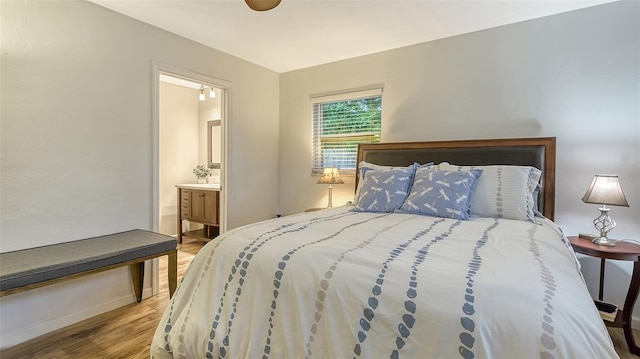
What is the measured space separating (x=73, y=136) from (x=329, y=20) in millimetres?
2243

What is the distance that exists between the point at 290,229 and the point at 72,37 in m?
2.23

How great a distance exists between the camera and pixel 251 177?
12.7ft

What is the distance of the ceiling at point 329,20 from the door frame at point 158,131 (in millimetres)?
358

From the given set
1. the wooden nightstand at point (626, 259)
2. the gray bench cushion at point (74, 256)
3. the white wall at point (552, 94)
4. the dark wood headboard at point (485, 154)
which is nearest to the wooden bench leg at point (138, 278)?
the gray bench cushion at point (74, 256)

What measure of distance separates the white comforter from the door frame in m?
1.49

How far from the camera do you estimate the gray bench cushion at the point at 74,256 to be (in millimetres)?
1745

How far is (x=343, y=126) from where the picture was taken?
12.5ft

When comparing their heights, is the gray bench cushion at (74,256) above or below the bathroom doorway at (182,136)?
below

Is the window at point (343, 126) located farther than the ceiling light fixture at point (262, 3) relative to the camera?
Yes

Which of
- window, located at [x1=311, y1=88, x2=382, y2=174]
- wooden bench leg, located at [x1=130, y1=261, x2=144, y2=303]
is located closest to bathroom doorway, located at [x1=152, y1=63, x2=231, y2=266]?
window, located at [x1=311, y1=88, x2=382, y2=174]

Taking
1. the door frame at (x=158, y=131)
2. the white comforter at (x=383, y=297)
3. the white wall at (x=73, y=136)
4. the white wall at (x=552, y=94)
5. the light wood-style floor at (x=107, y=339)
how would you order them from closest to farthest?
1. the white comforter at (x=383, y=297)
2. the light wood-style floor at (x=107, y=339)
3. the white wall at (x=73, y=136)
4. the white wall at (x=552, y=94)
5. the door frame at (x=158, y=131)

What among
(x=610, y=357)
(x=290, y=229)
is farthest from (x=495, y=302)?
(x=290, y=229)

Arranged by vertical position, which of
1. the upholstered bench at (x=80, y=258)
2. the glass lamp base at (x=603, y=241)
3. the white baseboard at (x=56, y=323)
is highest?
the glass lamp base at (x=603, y=241)

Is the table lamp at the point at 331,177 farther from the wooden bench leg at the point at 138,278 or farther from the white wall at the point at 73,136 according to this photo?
the wooden bench leg at the point at 138,278
